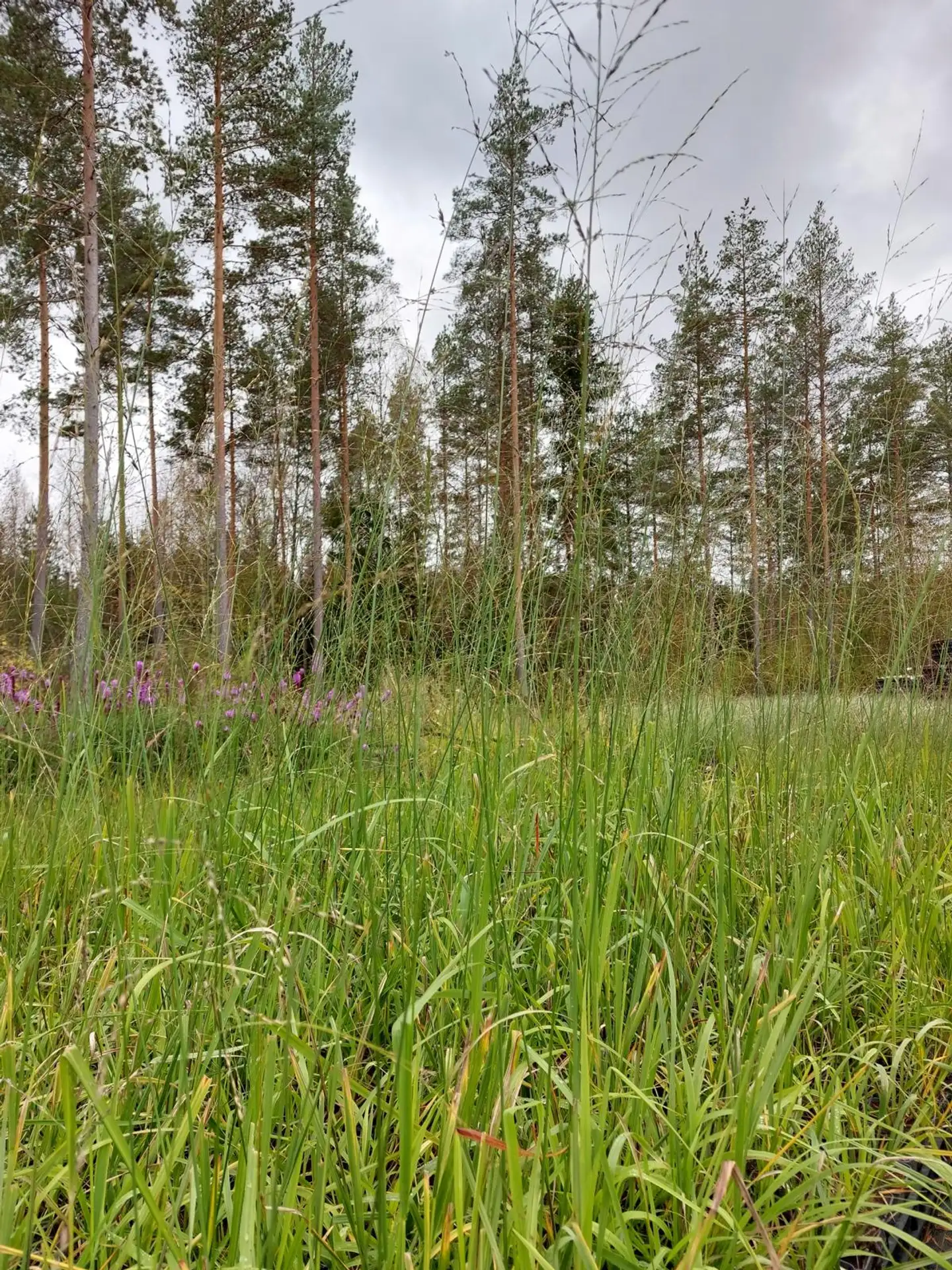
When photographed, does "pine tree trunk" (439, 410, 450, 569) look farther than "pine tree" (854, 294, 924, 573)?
No

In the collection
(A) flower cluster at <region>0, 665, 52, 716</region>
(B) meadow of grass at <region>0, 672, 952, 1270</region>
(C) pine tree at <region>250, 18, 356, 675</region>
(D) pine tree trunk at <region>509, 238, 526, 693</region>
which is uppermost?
(C) pine tree at <region>250, 18, 356, 675</region>

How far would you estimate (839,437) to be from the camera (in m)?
2.45

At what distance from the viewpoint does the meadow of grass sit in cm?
77

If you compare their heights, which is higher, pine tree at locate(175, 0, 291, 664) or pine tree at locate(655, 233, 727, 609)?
pine tree at locate(175, 0, 291, 664)

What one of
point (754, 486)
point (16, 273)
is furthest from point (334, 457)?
point (754, 486)

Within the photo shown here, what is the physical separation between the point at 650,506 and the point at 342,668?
819 mm

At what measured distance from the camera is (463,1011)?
1.07 metres

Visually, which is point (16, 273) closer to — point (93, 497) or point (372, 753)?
point (93, 497)

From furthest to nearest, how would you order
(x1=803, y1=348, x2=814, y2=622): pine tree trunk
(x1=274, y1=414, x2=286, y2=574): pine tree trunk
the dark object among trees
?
the dark object among trees, (x1=803, y1=348, x2=814, y2=622): pine tree trunk, (x1=274, y1=414, x2=286, y2=574): pine tree trunk

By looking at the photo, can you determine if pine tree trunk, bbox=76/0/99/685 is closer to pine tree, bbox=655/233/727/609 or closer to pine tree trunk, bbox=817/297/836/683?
pine tree, bbox=655/233/727/609

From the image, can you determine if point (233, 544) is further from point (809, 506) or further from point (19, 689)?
point (19, 689)

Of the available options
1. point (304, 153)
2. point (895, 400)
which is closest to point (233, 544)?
point (895, 400)

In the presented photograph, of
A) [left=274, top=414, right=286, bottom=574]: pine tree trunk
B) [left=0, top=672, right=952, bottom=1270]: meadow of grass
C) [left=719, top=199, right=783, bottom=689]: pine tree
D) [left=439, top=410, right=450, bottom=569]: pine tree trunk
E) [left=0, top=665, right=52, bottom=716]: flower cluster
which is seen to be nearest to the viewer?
[left=0, top=672, right=952, bottom=1270]: meadow of grass

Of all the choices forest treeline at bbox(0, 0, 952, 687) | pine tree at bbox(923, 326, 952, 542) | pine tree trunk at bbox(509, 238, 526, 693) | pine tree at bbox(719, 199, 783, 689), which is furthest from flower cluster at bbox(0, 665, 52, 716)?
pine tree at bbox(923, 326, 952, 542)
